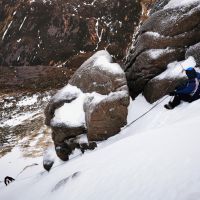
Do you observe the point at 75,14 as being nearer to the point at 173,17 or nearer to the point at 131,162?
the point at 173,17

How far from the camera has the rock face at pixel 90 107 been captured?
36.4 ft

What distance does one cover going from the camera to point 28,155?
60.5 ft

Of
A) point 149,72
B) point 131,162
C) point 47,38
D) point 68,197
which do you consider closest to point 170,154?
point 131,162

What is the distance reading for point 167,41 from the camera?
39.8 feet

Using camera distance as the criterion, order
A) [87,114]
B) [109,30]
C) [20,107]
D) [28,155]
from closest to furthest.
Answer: [87,114], [28,155], [20,107], [109,30]

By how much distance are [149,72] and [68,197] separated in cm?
682

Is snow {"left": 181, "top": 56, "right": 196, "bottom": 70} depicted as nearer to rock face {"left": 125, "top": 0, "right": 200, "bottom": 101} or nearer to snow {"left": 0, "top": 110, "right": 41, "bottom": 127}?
rock face {"left": 125, "top": 0, "right": 200, "bottom": 101}

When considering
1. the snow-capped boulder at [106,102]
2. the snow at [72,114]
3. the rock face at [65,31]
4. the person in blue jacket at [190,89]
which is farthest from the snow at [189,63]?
the rock face at [65,31]

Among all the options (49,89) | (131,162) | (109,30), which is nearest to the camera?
(131,162)

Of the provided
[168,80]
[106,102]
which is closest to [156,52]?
[168,80]

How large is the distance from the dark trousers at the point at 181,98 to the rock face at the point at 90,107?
1977 millimetres

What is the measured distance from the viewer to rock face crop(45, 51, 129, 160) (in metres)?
11.1

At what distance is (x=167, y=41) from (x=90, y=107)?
4047mm

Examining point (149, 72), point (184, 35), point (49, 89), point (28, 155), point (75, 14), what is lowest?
point (49, 89)
